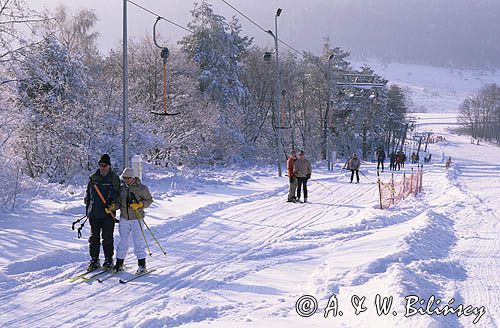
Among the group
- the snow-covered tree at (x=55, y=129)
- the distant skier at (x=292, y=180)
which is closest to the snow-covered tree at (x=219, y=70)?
the snow-covered tree at (x=55, y=129)

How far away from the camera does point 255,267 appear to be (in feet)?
28.3

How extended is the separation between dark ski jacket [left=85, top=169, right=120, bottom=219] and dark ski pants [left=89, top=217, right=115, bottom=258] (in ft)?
0.35

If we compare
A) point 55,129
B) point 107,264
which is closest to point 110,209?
point 107,264

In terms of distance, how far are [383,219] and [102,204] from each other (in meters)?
7.92

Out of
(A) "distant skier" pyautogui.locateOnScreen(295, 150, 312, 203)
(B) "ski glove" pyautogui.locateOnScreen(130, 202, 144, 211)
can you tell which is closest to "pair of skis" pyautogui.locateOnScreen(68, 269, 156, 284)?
(B) "ski glove" pyautogui.locateOnScreen(130, 202, 144, 211)

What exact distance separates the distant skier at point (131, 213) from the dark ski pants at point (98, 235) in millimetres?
201

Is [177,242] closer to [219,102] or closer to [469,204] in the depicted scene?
[469,204]

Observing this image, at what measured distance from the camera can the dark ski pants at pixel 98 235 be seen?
828 centimetres

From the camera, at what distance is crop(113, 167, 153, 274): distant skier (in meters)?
8.18

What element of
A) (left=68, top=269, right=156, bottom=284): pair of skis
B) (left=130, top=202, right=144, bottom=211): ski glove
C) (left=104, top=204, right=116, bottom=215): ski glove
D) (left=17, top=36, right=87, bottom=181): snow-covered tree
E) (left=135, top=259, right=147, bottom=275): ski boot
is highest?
(left=17, top=36, right=87, bottom=181): snow-covered tree

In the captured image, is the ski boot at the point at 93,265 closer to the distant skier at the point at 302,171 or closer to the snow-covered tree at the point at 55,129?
the distant skier at the point at 302,171

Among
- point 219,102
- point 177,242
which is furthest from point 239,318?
point 219,102

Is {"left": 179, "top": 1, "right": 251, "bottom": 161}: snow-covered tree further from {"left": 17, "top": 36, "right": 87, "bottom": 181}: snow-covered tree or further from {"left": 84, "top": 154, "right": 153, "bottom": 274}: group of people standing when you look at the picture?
{"left": 84, "top": 154, "right": 153, "bottom": 274}: group of people standing

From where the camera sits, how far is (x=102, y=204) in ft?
26.9
